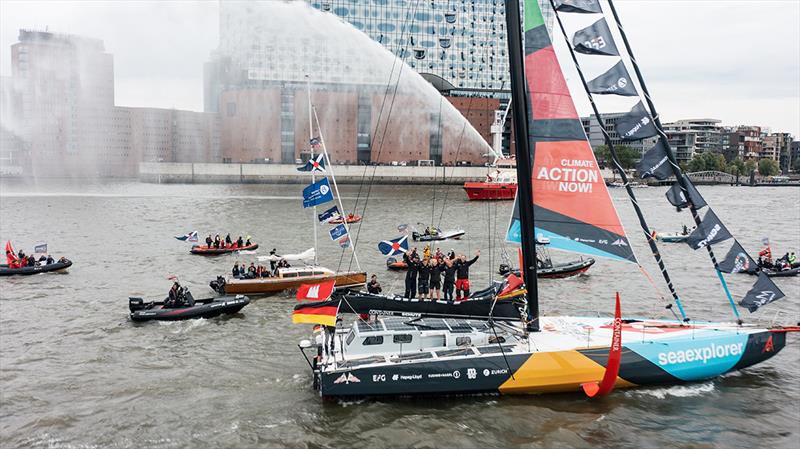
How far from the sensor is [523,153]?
50.6 ft

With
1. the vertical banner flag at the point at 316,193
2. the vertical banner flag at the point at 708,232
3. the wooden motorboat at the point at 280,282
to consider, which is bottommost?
the wooden motorboat at the point at 280,282

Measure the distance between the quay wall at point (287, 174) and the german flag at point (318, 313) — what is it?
326 feet

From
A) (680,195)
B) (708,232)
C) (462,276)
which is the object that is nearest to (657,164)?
(680,195)

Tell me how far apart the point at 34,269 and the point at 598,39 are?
31068 millimetres

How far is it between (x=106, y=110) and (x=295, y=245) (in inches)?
2898

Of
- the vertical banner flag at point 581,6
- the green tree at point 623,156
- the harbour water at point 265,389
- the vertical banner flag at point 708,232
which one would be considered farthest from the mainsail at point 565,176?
the green tree at point 623,156

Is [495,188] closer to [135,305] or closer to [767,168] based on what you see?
[135,305]

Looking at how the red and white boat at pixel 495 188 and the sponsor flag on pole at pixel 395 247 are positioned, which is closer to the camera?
the sponsor flag on pole at pixel 395 247

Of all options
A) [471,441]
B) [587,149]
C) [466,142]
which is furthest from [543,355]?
→ [466,142]

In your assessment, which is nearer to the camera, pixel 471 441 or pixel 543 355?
pixel 471 441

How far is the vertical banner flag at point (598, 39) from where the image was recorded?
15227mm

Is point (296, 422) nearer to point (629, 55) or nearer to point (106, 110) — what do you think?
point (629, 55)

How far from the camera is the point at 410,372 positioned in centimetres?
1533

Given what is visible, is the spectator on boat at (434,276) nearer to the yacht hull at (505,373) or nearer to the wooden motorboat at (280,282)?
the yacht hull at (505,373)
